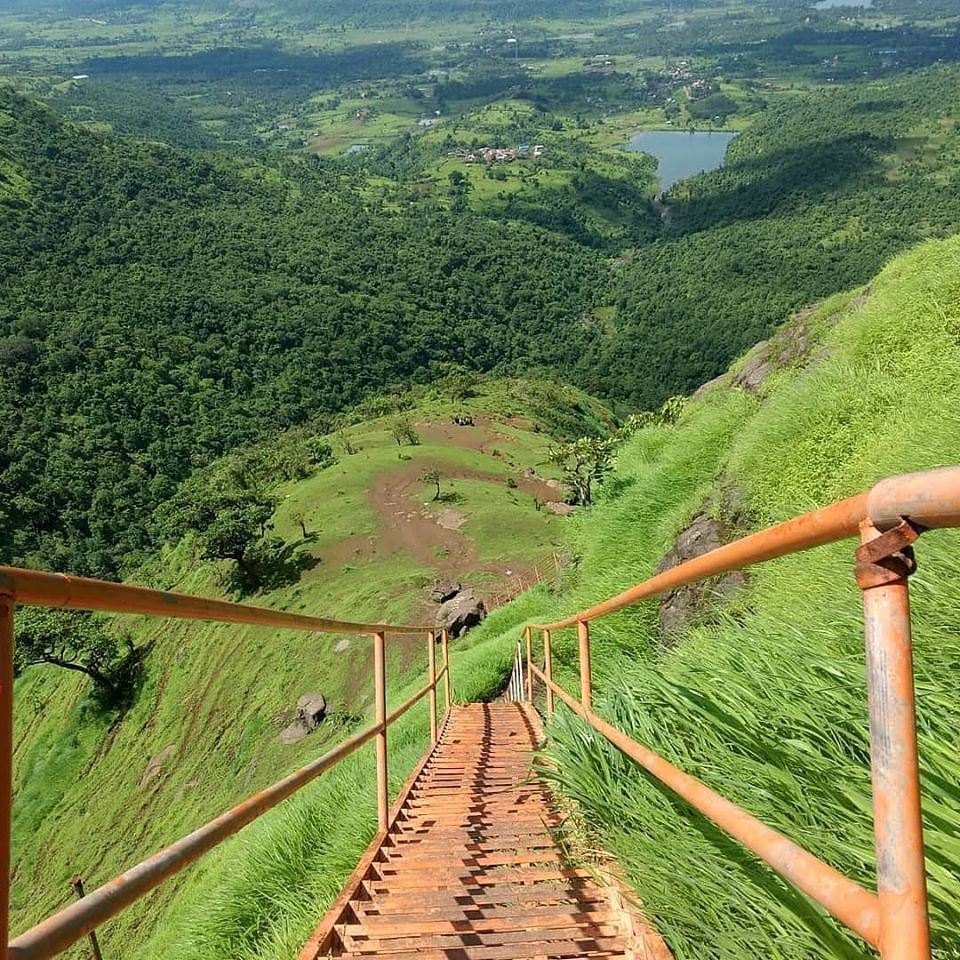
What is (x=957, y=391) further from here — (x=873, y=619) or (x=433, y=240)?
(x=433, y=240)

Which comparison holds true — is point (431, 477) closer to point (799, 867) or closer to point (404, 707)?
point (404, 707)

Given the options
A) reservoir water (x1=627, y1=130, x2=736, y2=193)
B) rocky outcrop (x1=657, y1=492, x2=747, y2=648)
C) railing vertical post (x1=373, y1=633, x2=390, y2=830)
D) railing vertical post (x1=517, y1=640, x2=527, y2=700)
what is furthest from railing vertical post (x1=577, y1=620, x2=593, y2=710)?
reservoir water (x1=627, y1=130, x2=736, y2=193)

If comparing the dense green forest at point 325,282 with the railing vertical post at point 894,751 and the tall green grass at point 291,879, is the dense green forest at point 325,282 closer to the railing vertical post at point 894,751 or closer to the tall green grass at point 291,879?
the tall green grass at point 291,879

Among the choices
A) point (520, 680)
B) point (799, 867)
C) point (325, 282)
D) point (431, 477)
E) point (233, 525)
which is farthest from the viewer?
point (325, 282)

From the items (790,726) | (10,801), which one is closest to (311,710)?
(790,726)

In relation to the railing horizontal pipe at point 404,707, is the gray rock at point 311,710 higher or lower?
lower

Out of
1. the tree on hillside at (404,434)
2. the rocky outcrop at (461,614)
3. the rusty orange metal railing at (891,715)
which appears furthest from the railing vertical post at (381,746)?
the tree on hillside at (404,434)

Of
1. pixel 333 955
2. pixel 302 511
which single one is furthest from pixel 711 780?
pixel 302 511
